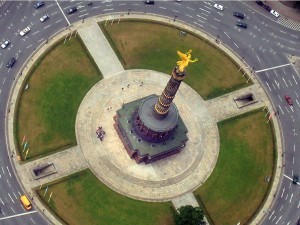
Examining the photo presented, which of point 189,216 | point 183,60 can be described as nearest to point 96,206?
point 189,216

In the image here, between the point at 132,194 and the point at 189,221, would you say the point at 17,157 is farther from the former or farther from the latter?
the point at 189,221

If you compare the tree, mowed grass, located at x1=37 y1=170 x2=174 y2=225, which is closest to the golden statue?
the tree

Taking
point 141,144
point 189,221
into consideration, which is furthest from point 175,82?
point 189,221

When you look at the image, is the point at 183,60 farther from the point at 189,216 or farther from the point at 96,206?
the point at 96,206

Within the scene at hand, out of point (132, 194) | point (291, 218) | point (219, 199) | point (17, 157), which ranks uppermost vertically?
point (17, 157)

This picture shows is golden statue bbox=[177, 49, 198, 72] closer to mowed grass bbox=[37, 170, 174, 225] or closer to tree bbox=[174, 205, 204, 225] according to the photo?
tree bbox=[174, 205, 204, 225]

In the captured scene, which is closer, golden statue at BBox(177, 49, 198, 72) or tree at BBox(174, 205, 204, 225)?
golden statue at BBox(177, 49, 198, 72)
